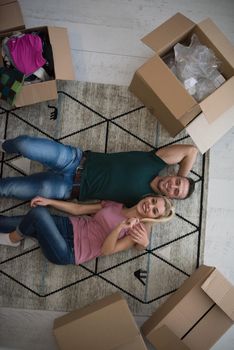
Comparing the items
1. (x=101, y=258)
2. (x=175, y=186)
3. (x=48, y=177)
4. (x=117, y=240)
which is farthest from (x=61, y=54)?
(x=101, y=258)

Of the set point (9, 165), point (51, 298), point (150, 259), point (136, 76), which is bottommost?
point (51, 298)

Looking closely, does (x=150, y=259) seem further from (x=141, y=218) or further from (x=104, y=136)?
(x=104, y=136)

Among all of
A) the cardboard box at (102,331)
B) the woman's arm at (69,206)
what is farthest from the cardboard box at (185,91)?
the cardboard box at (102,331)

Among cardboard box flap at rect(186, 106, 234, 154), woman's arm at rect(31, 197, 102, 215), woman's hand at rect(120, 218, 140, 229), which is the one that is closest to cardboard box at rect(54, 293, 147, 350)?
woman's hand at rect(120, 218, 140, 229)

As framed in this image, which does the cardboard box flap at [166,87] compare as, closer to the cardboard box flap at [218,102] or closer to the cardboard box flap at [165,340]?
the cardboard box flap at [218,102]

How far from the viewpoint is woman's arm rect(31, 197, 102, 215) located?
212 cm

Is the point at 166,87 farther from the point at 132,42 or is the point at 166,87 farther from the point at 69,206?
the point at 69,206

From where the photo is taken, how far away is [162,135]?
7.92 ft

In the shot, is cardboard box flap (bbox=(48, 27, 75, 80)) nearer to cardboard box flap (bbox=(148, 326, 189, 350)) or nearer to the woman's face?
the woman's face

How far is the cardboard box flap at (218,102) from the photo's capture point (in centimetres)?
204

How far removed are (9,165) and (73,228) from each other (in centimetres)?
57

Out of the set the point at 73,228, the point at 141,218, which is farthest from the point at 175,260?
the point at 73,228

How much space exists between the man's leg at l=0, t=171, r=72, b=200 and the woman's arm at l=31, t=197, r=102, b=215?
5 cm

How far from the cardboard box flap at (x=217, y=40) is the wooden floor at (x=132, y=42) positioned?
0.42 meters
